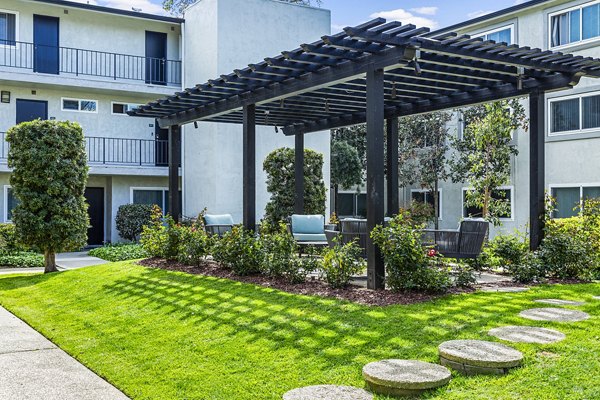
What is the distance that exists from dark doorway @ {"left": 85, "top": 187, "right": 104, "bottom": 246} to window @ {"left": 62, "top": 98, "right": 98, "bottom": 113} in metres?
2.87

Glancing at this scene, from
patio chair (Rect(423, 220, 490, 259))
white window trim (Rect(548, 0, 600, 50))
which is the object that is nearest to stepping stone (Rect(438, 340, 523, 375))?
patio chair (Rect(423, 220, 490, 259))

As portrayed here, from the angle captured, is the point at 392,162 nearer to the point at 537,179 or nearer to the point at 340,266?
the point at 537,179

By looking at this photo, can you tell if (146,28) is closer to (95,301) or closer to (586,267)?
(95,301)

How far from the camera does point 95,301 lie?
9.82m

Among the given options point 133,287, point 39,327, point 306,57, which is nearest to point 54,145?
point 133,287

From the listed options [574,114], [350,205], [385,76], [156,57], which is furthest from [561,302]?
[350,205]

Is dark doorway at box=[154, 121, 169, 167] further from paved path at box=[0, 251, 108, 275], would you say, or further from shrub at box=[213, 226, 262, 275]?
shrub at box=[213, 226, 262, 275]

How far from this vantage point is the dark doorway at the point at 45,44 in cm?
2106

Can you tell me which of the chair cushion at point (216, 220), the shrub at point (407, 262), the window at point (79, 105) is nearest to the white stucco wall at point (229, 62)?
→ the window at point (79, 105)

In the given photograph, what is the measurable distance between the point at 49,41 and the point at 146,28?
11.6ft

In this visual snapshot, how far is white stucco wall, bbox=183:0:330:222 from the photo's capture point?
20078mm

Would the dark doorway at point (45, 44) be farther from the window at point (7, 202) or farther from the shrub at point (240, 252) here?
the shrub at point (240, 252)

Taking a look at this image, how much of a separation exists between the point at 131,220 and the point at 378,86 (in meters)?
14.0

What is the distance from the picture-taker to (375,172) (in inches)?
344
